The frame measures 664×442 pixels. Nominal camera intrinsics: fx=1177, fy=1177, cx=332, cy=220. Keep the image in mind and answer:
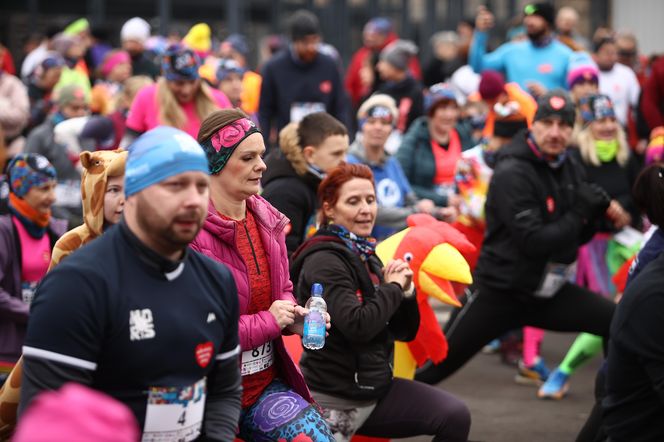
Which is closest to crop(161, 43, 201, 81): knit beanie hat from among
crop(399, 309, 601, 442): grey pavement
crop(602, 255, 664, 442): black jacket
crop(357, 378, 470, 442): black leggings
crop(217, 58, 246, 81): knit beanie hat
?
crop(217, 58, 246, 81): knit beanie hat

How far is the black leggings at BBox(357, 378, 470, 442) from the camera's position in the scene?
5.41m

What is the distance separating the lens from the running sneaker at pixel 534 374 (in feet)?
28.3

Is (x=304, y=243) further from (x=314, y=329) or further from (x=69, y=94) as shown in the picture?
(x=69, y=94)

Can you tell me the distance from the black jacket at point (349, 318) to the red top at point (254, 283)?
23.0 inches

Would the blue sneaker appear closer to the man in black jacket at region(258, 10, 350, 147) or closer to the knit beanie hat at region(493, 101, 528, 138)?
the knit beanie hat at region(493, 101, 528, 138)

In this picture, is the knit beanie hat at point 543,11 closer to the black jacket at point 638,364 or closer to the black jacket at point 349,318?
the black jacket at point 349,318

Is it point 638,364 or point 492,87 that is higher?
point 638,364

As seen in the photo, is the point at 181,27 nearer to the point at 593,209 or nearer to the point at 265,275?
the point at 593,209

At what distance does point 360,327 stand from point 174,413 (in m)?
1.71

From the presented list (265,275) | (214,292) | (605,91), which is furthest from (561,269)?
(605,91)

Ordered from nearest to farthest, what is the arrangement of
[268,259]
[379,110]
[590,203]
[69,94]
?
[268,259] → [590,203] → [379,110] → [69,94]

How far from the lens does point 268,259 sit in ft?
15.2

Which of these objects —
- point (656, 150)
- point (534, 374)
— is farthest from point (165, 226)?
point (656, 150)

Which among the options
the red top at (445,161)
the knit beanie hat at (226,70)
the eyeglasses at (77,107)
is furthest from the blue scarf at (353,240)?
the eyeglasses at (77,107)
